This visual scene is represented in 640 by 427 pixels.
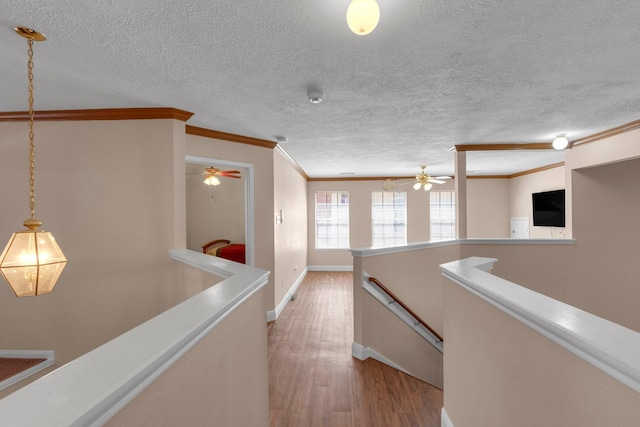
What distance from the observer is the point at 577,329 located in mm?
906

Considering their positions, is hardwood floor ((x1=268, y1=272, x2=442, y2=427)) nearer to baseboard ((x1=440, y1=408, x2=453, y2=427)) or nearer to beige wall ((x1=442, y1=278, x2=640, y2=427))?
baseboard ((x1=440, y1=408, x2=453, y2=427))

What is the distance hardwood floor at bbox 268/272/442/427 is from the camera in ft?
7.61

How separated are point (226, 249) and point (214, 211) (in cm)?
140

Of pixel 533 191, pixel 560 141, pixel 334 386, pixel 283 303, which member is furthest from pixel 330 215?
pixel 334 386

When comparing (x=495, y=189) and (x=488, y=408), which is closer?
(x=488, y=408)

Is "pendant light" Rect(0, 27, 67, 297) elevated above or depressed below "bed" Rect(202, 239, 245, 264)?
above

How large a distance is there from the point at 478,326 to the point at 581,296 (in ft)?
13.7

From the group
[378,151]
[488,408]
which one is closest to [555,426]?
[488,408]

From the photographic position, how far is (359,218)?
838 centimetres

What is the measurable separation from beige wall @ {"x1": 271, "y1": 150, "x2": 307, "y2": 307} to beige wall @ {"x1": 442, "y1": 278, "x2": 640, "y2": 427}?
308 centimetres

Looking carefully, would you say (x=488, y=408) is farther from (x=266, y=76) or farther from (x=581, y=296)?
(x=581, y=296)

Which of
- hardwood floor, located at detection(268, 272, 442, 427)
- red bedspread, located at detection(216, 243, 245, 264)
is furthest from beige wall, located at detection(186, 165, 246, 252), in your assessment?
hardwood floor, located at detection(268, 272, 442, 427)

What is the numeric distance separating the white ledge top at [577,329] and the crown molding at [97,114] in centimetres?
314

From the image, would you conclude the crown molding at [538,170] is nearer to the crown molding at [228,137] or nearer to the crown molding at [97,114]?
the crown molding at [228,137]
